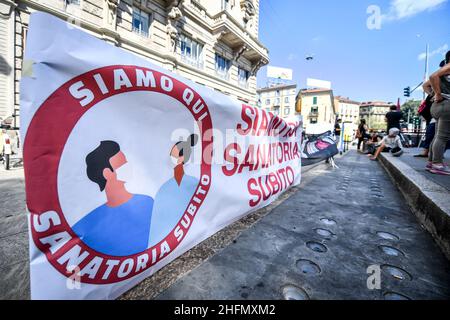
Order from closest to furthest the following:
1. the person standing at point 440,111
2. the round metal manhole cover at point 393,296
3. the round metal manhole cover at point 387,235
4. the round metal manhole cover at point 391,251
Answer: the round metal manhole cover at point 393,296
the round metal manhole cover at point 391,251
the round metal manhole cover at point 387,235
the person standing at point 440,111

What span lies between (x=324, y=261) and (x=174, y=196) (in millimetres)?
1107

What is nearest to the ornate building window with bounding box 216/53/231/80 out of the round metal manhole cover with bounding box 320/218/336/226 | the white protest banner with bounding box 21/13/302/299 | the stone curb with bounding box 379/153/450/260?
the stone curb with bounding box 379/153/450/260

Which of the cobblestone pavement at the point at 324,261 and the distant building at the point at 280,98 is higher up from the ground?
the distant building at the point at 280,98

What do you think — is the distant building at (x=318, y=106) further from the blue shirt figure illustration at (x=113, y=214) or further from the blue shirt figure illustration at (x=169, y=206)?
the blue shirt figure illustration at (x=113, y=214)

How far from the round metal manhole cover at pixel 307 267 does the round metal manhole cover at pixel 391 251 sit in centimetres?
62

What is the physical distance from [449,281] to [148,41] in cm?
1180

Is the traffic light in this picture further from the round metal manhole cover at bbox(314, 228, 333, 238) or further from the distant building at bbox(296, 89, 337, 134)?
the distant building at bbox(296, 89, 337, 134)

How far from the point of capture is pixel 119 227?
1038 mm

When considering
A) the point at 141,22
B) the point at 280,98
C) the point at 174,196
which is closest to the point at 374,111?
the point at 280,98

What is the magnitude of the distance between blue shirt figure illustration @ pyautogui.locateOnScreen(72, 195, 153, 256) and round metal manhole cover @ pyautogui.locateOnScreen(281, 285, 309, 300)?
2.67 ft

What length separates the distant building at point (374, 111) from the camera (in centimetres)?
7006

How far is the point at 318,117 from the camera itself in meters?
49.9

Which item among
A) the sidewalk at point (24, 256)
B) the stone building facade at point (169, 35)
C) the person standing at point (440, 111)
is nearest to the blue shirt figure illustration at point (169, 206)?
the sidewalk at point (24, 256)

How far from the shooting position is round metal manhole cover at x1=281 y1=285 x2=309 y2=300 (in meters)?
1.03
